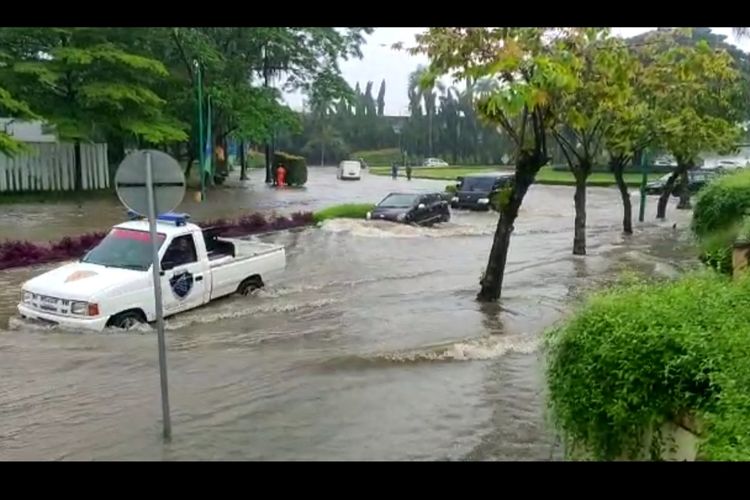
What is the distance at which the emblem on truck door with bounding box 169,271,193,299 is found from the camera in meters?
12.0

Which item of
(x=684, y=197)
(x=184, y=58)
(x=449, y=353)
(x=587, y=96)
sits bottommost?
(x=449, y=353)

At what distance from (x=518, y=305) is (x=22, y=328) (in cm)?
796

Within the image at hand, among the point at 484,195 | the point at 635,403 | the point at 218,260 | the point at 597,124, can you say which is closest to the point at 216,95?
the point at 484,195

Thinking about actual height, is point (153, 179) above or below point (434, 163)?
below

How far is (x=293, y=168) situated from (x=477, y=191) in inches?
650

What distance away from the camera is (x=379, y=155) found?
83938 mm

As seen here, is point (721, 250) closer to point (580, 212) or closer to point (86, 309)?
point (86, 309)

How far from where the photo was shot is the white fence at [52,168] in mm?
33656

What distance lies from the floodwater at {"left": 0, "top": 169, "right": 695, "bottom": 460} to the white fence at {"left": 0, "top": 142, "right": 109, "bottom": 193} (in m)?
18.6

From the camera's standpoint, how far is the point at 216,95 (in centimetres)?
3712

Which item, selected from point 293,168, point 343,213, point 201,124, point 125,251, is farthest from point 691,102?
point 293,168

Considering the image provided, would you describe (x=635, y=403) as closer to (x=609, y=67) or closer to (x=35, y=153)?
(x=609, y=67)

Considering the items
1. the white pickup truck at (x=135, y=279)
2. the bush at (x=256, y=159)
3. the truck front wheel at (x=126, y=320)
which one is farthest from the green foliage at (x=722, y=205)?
the bush at (x=256, y=159)
